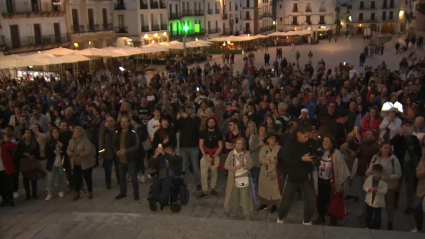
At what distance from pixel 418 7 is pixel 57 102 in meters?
34.6

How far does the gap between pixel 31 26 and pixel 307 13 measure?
58035 mm

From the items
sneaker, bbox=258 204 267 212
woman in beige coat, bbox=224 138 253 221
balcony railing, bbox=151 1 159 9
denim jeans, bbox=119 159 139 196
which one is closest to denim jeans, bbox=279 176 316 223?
woman in beige coat, bbox=224 138 253 221

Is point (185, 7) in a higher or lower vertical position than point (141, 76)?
higher

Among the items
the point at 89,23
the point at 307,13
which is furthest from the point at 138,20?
the point at 307,13

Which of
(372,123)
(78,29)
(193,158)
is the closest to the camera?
(193,158)

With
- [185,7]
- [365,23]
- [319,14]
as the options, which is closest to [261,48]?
[185,7]

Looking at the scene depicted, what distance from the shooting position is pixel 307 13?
260ft

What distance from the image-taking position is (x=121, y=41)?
133 feet

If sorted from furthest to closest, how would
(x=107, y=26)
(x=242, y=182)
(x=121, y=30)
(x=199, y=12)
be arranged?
(x=199, y=12) < (x=121, y=30) < (x=107, y=26) < (x=242, y=182)

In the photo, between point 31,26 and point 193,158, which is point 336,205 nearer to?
point 193,158

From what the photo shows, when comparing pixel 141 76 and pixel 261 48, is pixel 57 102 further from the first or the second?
pixel 261 48

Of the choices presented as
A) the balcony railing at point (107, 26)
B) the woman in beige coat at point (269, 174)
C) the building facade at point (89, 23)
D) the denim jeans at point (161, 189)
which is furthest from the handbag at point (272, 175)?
the balcony railing at point (107, 26)

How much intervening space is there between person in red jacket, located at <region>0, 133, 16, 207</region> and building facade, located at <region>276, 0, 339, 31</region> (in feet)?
247

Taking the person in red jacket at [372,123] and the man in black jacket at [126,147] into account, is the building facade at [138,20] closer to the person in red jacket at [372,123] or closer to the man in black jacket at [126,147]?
the man in black jacket at [126,147]
